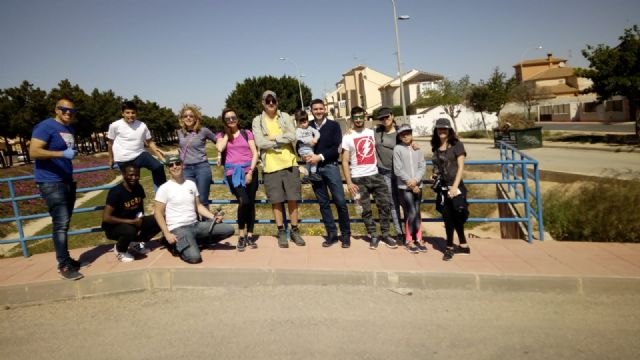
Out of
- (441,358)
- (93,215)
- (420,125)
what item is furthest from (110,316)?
(420,125)

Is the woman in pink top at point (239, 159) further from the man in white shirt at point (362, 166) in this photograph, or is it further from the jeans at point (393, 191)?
the jeans at point (393, 191)

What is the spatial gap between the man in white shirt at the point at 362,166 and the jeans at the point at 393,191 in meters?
0.08

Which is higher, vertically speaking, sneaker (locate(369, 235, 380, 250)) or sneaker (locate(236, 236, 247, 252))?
sneaker (locate(236, 236, 247, 252))

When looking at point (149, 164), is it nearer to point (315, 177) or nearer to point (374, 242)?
point (315, 177)

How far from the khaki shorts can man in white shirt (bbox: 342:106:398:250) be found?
0.69 metres

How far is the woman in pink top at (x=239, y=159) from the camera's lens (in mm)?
5152

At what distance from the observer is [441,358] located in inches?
122

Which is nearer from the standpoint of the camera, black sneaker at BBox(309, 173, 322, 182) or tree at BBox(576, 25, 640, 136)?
black sneaker at BBox(309, 173, 322, 182)

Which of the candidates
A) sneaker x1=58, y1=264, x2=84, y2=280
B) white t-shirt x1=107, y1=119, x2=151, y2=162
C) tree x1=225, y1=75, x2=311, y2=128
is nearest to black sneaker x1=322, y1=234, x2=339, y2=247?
white t-shirt x1=107, y1=119, x2=151, y2=162

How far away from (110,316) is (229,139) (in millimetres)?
2446

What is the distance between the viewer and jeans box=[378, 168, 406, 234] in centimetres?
521

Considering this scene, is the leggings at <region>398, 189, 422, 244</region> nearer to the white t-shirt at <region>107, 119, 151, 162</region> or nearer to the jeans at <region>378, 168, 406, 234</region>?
the jeans at <region>378, 168, 406, 234</region>

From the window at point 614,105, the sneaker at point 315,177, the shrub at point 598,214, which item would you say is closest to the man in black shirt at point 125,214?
the sneaker at point 315,177

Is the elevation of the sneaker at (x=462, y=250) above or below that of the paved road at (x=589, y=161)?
above
